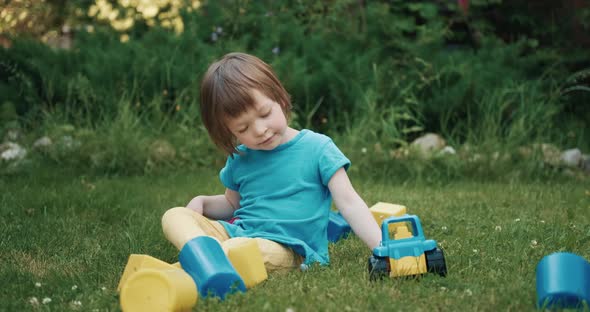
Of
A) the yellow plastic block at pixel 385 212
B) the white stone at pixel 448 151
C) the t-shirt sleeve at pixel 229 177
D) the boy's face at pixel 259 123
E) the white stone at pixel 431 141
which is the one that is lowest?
the white stone at pixel 431 141

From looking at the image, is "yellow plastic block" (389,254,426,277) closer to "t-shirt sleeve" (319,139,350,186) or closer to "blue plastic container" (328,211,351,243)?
"t-shirt sleeve" (319,139,350,186)

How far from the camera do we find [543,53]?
6137 millimetres

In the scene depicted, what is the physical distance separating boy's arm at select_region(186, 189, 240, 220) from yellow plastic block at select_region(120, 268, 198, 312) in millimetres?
851

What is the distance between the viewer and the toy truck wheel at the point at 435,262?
2529 millimetres

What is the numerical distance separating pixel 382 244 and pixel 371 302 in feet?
0.93

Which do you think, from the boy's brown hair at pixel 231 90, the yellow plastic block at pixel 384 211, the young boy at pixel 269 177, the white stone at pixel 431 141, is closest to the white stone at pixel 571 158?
the white stone at pixel 431 141

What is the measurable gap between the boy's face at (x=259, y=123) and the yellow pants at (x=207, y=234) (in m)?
0.35

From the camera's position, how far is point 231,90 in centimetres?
265

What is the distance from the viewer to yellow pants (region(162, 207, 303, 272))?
2639mm

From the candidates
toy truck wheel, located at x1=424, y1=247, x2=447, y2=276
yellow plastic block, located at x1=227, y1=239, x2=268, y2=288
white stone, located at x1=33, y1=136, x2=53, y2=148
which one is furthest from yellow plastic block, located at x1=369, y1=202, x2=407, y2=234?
white stone, located at x1=33, y1=136, x2=53, y2=148

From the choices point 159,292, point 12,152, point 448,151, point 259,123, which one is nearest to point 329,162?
point 259,123

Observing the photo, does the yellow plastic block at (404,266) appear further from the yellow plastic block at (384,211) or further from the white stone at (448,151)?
the white stone at (448,151)

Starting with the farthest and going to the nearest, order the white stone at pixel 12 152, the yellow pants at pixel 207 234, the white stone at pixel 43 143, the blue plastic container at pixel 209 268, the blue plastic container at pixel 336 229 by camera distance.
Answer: the white stone at pixel 43 143 → the white stone at pixel 12 152 → the blue plastic container at pixel 336 229 → the yellow pants at pixel 207 234 → the blue plastic container at pixel 209 268

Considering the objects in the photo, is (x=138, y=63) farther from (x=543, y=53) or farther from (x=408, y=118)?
(x=543, y=53)
